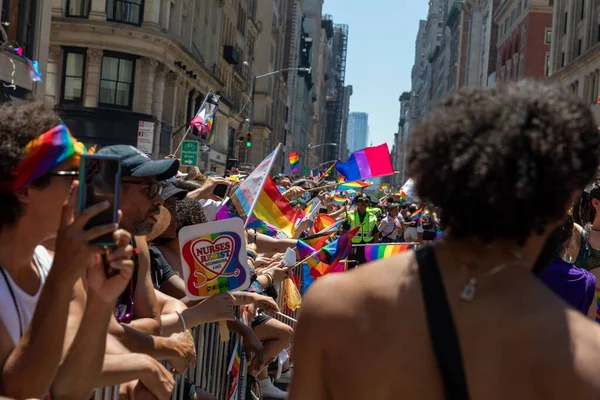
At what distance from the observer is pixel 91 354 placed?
2939 millimetres

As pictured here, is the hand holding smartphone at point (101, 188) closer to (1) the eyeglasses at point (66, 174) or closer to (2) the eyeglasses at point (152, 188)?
(1) the eyeglasses at point (66, 174)

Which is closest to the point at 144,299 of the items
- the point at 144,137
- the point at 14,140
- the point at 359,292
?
the point at 14,140

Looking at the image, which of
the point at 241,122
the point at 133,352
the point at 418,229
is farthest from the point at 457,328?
the point at 241,122

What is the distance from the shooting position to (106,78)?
37719mm

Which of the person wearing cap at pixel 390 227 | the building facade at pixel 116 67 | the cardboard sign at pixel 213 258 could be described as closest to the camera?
the cardboard sign at pixel 213 258

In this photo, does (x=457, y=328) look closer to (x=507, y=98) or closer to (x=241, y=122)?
(x=507, y=98)

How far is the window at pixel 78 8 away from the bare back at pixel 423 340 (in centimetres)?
3707

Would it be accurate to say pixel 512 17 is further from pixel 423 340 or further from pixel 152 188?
pixel 423 340

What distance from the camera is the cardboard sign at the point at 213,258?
5.37m

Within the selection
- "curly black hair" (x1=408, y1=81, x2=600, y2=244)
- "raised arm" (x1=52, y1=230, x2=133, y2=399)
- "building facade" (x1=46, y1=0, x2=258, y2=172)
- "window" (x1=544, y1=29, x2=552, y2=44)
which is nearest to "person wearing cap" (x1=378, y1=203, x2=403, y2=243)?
"building facade" (x1=46, y1=0, x2=258, y2=172)

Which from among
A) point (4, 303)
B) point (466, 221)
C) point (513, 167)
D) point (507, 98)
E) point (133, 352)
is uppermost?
point (507, 98)

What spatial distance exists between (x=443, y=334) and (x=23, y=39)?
2154 centimetres

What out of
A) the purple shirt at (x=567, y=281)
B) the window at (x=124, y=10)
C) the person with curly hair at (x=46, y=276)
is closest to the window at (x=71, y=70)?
the window at (x=124, y=10)

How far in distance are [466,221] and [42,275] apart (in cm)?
154
